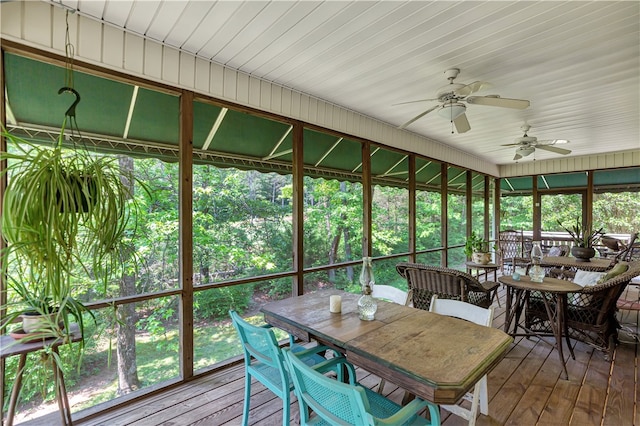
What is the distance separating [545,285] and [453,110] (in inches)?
83.4

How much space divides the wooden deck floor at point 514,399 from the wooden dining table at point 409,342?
2.59ft

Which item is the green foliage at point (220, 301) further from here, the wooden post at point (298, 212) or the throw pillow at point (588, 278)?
the throw pillow at point (588, 278)

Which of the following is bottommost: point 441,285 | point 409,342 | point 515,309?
point 515,309

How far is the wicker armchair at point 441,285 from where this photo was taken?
10.4ft

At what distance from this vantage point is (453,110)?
9.93 feet

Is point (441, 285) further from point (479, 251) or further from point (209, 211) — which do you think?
point (209, 211)

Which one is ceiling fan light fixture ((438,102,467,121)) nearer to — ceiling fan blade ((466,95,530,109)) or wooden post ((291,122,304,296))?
ceiling fan blade ((466,95,530,109))

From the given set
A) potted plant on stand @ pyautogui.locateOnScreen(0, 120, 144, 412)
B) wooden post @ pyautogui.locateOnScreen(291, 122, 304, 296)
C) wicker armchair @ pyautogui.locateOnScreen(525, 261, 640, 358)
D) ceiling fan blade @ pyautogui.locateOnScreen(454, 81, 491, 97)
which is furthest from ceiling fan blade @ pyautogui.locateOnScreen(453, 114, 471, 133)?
potted plant on stand @ pyautogui.locateOnScreen(0, 120, 144, 412)

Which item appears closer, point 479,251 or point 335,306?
point 335,306

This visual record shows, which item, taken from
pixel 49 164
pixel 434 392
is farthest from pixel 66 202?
pixel 434 392

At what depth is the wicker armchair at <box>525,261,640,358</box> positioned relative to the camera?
296 centimetres

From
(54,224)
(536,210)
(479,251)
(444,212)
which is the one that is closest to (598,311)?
(479,251)

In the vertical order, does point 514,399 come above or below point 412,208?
below

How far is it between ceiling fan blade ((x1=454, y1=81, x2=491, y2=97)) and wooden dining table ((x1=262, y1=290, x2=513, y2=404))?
190 cm
